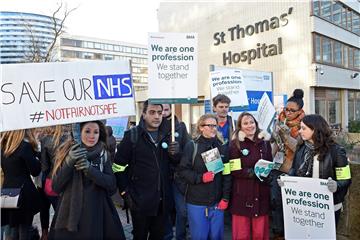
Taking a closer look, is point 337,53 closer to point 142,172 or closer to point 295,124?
point 295,124

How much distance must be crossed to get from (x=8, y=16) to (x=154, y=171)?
15.0 metres

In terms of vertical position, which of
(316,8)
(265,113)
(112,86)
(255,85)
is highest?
(316,8)

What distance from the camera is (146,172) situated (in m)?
3.75

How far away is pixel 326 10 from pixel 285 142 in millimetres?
20693

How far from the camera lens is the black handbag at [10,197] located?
364 centimetres

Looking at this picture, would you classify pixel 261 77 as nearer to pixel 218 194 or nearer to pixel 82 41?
pixel 218 194

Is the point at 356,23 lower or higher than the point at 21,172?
higher

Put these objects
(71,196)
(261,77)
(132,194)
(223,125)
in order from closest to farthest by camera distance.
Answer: (71,196)
(132,194)
(223,125)
(261,77)

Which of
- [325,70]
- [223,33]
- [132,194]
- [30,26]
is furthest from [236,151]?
[223,33]

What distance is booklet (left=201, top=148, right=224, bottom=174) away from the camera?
3699 millimetres

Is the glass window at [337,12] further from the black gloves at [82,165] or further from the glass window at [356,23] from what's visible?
the black gloves at [82,165]

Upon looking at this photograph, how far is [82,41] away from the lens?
255 ft

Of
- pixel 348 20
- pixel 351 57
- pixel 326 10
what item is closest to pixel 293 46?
pixel 326 10

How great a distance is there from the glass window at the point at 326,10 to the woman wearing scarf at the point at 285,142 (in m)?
19.3
